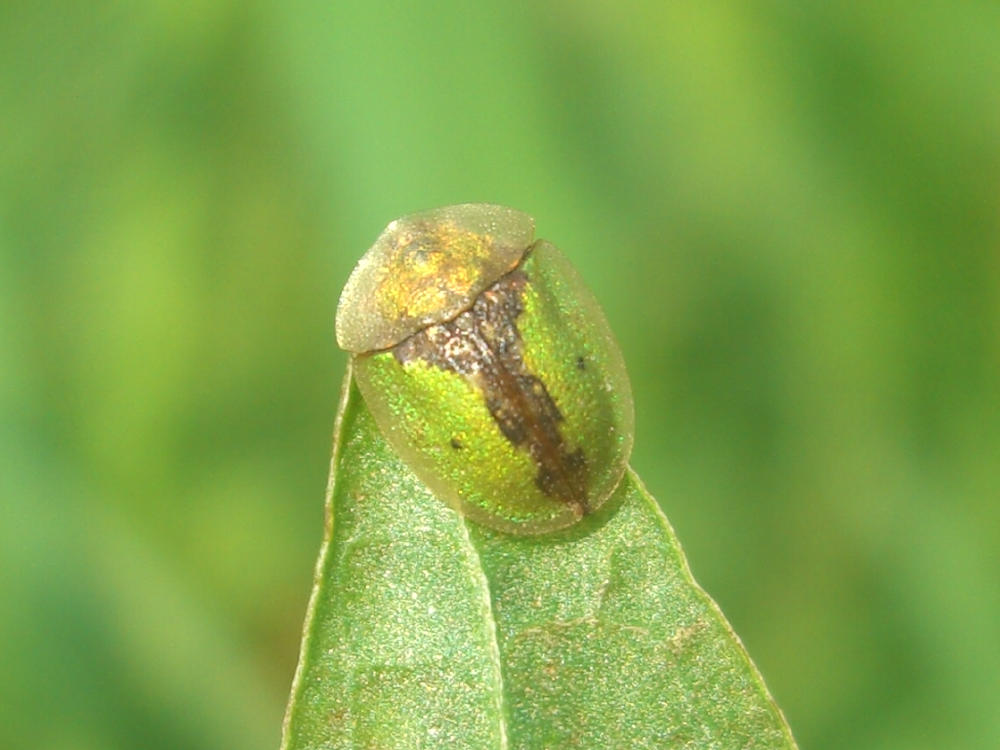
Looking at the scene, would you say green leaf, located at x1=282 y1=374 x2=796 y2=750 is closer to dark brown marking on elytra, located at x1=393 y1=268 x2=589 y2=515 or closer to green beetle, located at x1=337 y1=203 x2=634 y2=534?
green beetle, located at x1=337 y1=203 x2=634 y2=534

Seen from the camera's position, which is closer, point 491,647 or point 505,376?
point 491,647

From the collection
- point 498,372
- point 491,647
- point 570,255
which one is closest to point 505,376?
point 498,372

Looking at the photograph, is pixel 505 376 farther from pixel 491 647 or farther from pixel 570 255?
pixel 570 255

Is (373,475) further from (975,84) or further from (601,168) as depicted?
(975,84)

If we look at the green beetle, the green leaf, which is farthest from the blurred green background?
the green leaf

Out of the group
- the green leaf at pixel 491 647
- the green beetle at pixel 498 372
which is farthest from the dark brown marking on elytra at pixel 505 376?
the green leaf at pixel 491 647

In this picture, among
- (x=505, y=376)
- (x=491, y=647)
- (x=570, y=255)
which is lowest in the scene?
(x=491, y=647)

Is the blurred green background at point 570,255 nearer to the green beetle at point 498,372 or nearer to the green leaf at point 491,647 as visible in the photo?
the green beetle at point 498,372

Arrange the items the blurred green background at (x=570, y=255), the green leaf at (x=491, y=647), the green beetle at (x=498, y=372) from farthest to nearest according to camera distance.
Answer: the blurred green background at (x=570, y=255) < the green beetle at (x=498, y=372) < the green leaf at (x=491, y=647)
